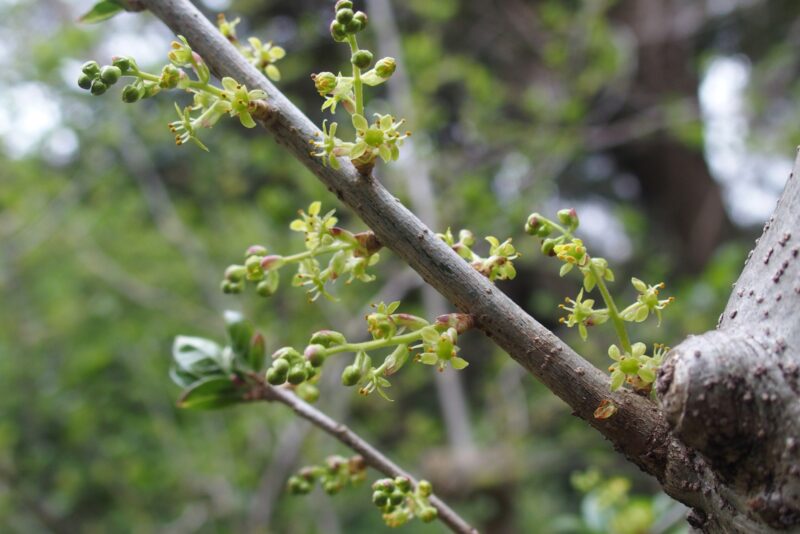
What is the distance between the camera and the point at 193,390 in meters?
0.76

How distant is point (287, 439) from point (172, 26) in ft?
7.23

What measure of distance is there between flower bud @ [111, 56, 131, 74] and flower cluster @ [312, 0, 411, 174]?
0.45ft

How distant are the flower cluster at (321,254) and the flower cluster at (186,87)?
10 cm

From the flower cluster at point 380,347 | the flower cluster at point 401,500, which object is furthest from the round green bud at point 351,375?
the flower cluster at point 401,500

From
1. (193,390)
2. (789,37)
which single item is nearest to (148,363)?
(193,390)

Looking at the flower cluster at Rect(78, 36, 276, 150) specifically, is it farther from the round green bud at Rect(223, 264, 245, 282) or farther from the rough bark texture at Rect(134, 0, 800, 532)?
the round green bud at Rect(223, 264, 245, 282)

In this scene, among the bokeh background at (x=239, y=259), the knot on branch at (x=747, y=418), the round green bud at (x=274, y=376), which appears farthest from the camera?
the bokeh background at (x=239, y=259)

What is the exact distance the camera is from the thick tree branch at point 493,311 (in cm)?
50

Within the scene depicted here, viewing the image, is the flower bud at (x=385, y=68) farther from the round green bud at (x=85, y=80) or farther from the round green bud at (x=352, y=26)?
the round green bud at (x=85, y=80)

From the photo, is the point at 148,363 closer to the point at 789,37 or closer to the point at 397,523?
the point at 397,523

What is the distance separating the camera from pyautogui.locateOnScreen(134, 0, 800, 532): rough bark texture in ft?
1.48

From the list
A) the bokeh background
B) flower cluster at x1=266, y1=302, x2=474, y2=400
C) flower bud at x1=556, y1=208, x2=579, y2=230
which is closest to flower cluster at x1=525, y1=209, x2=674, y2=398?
flower bud at x1=556, y1=208, x2=579, y2=230

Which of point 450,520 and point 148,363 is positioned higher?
point 450,520

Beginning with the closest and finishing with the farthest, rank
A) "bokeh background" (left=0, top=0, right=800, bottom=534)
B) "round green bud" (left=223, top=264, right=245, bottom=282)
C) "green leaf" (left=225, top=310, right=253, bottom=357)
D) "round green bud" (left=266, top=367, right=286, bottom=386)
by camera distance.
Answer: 1. "round green bud" (left=266, top=367, right=286, bottom=386)
2. "round green bud" (left=223, top=264, right=245, bottom=282)
3. "green leaf" (left=225, top=310, right=253, bottom=357)
4. "bokeh background" (left=0, top=0, right=800, bottom=534)
